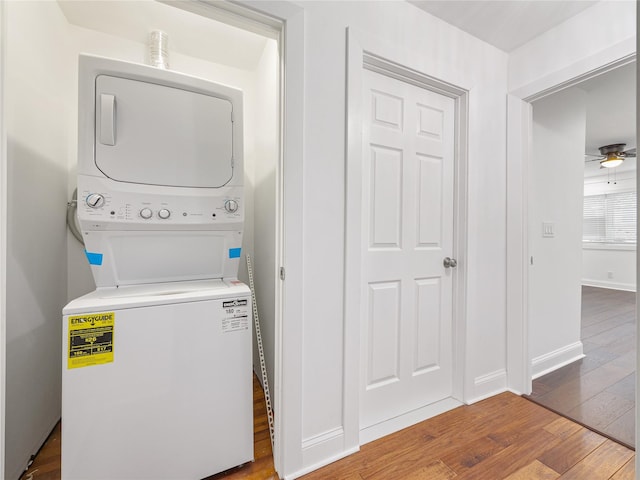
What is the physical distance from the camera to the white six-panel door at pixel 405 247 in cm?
150

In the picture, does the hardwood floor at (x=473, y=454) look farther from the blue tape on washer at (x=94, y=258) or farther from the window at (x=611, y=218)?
the window at (x=611, y=218)

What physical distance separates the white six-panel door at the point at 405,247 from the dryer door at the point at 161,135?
77 cm

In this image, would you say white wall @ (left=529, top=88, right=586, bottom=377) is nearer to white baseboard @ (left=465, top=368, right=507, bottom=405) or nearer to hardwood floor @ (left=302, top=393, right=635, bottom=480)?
white baseboard @ (left=465, top=368, right=507, bottom=405)

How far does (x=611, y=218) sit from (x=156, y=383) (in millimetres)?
7783

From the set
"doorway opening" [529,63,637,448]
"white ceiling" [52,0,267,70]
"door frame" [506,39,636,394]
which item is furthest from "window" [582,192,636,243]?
"white ceiling" [52,0,267,70]

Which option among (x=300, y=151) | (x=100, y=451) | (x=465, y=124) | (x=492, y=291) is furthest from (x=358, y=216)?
(x=100, y=451)

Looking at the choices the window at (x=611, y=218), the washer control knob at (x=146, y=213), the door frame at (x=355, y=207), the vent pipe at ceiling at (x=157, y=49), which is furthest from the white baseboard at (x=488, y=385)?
the window at (x=611, y=218)

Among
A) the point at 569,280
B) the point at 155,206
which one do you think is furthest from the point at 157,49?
the point at 569,280

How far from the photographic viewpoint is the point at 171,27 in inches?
65.7

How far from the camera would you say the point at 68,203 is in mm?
1624

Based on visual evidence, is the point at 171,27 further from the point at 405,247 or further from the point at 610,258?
the point at 610,258

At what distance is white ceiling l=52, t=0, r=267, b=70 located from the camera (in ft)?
5.00

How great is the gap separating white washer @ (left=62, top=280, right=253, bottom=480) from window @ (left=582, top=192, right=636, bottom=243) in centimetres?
637

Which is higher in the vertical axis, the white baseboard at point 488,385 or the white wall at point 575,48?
the white wall at point 575,48
